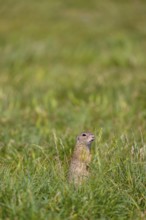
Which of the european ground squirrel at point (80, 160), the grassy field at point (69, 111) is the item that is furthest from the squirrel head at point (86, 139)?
the grassy field at point (69, 111)

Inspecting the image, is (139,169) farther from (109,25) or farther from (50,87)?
(109,25)

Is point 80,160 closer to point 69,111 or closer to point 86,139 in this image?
point 86,139

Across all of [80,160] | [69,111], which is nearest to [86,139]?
[80,160]

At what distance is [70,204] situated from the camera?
444 cm

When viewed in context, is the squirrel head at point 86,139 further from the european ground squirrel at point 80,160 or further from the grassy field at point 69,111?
the grassy field at point 69,111

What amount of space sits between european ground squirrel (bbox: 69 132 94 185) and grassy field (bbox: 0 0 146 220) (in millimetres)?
85

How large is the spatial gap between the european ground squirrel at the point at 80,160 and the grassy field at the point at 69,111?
9 centimetres

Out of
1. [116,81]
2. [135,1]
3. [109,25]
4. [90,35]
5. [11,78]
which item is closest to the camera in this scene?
[116,81]

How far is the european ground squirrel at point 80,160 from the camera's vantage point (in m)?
4.91

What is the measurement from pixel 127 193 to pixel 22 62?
9534 mm

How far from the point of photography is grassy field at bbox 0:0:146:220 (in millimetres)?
4523

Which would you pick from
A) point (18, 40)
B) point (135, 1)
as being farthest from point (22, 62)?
point (135, 1)

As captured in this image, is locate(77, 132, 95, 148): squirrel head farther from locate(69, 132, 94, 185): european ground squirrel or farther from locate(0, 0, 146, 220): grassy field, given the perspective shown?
locate(0, 0, 146, 220): grassy field

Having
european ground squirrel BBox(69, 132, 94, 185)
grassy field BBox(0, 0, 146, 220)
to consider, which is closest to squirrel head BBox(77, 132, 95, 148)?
european ground squirrel BBox(69, 132, 94, 185)
